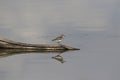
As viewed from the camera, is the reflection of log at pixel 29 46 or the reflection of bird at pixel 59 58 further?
the reflection of log at pixel 29 46

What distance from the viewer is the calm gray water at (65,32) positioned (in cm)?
2548

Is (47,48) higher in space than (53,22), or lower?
lower

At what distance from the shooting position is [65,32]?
112 ft

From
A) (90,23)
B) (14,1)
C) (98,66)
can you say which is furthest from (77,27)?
(14,1)

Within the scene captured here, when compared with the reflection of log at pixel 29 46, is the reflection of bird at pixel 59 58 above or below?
below

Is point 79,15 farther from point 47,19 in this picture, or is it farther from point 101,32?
point 101,32

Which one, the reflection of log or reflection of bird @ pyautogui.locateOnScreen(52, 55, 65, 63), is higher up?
the reflection of log

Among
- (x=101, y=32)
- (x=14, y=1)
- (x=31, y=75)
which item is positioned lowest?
(x=31, y=75)

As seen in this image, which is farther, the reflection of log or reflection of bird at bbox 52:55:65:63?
the reflection of log

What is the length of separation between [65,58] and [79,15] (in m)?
15.5

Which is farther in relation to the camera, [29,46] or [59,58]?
[29,46]

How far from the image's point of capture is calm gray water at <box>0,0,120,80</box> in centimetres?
2548

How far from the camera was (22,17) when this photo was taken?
137 ft

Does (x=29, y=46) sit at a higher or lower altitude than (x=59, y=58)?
higher
